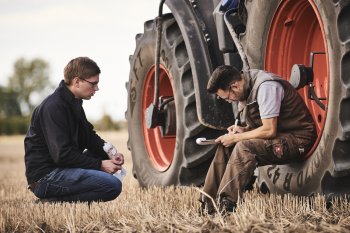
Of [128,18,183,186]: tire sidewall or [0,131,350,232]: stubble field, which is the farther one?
[128,18,183,186]: tire sidewall

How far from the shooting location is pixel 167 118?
5848 millimetres

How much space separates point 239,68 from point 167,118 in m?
1.20

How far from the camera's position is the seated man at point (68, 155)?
5.03 m

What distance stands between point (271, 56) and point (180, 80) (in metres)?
0.99

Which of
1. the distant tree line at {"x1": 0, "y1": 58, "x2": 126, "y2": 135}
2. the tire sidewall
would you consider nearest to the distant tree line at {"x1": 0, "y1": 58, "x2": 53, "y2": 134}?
the distant tree line at {"x1": 0, "y1": 58, "x2": 126, "y2": 135}

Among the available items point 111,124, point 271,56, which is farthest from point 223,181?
point 111,124

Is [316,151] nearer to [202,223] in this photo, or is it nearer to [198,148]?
[202,223]

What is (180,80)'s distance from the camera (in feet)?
17.3

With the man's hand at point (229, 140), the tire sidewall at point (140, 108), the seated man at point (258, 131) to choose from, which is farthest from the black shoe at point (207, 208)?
the tire sidewall at point (140, 108)

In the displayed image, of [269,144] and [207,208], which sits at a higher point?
[269,144]

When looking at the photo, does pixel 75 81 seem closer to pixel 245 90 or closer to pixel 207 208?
pixel 245 90

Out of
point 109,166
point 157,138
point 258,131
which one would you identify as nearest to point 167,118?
point 157,138

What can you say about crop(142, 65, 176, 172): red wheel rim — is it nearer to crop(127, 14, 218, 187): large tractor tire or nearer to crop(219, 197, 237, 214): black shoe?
crop(127, 14, 218, 187): large tractor tire

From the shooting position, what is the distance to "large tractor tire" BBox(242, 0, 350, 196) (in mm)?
3572
